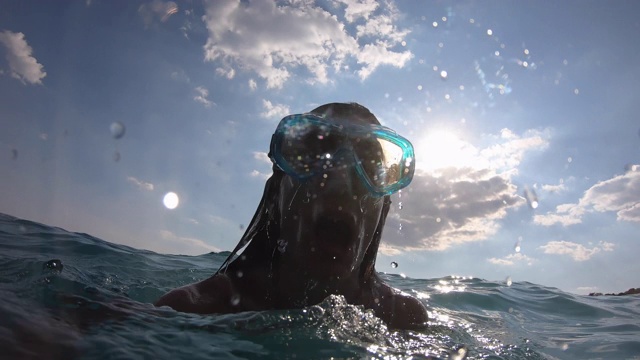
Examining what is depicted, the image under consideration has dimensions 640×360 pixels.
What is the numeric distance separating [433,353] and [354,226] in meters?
0.84

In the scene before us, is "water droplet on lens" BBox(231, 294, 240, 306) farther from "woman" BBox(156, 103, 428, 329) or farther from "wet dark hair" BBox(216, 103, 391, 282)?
"wet dark hair" BBox(216, 103, 391, 282)

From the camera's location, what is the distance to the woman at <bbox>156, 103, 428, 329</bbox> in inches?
93.9

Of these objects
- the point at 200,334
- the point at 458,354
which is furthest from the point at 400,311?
the point at 200,334

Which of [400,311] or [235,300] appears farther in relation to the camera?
[400,311]

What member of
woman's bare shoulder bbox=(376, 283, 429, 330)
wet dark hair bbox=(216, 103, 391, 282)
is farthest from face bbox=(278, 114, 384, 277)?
woman's bare shoulder bbox=(376, 283, 429, 330)

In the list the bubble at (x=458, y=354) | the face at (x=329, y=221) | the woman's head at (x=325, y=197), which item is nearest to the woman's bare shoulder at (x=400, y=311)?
the woman's head at (x=325, y=197)

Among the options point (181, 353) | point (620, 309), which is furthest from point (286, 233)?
point (620, 309)

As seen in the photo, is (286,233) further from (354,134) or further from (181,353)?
(181,353)

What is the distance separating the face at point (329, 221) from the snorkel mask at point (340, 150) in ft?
0.21

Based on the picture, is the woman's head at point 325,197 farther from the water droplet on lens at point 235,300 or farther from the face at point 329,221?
the water droplet on lens at point 235,300

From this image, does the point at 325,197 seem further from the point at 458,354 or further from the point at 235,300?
the point at 458,354

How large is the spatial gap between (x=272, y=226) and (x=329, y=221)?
730 mm

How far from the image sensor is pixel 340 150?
8.91 feet

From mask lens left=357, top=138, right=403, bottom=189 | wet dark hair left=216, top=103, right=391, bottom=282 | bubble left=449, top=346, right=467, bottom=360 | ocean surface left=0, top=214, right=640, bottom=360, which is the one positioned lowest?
bubble left=449, top=346, right=467, bottom=360
